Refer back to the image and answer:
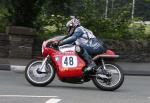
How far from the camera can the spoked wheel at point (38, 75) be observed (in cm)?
1304

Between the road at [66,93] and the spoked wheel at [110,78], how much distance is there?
15cm

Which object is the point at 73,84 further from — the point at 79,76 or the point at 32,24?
the point at 32,24

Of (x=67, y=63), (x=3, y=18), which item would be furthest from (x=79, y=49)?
(x=3, y=18)

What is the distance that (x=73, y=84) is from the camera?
1392cm

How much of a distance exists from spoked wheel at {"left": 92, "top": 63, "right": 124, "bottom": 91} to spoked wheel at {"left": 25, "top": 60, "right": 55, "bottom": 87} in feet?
3.22

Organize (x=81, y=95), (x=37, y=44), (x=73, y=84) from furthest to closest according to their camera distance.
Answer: (x=37, y=44) < (x=73, y=84) < (x=81, y=95)

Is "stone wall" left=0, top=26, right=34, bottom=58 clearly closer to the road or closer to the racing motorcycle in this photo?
the road

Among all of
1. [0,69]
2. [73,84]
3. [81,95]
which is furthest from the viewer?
[0,69]

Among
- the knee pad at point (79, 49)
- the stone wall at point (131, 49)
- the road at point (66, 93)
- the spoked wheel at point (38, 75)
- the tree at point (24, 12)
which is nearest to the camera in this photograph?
the road at point (66, 93)

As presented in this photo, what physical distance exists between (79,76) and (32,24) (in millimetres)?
7627

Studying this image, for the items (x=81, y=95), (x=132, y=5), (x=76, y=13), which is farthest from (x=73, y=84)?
(x=132, y=5)

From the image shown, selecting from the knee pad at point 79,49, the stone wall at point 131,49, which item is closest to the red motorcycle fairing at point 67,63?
the knee pad at point 79,49

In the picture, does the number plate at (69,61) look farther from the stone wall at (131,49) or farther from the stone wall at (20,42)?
the stone wall at (131,49)

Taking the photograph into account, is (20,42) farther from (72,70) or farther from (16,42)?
(72,70)
